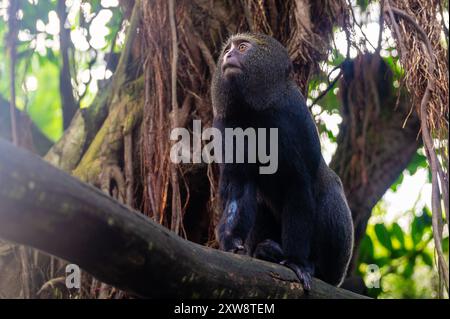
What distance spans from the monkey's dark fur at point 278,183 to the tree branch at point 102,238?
4.20ft

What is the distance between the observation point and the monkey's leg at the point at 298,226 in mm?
4590

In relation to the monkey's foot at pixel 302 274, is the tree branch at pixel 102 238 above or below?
above

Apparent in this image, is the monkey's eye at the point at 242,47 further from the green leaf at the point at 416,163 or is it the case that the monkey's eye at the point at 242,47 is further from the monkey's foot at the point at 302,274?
the green leaf at the point at 416,163

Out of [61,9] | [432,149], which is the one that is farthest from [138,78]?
[432,149]

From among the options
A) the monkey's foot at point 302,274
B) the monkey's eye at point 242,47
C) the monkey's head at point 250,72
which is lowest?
the monkey's foot at point 302,274

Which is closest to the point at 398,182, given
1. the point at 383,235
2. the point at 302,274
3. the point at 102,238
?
the point at 383,235

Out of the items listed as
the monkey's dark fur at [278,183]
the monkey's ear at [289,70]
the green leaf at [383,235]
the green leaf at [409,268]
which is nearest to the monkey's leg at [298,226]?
the monkey's dark fur at [278,183]

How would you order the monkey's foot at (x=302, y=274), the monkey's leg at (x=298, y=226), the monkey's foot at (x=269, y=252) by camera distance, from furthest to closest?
the monkey's foot at (x=269, y=252), the monkey's leg at (x=298, y=226), the monkey's foot at (x=302, y=274)

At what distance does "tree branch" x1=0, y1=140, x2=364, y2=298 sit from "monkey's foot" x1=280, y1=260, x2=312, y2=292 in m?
0.66

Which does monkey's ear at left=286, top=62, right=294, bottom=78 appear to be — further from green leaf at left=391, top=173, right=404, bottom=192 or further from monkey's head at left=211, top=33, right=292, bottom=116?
green leaf at left=391, top=173, right=404, bottom=192

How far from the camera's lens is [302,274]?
4180 mm

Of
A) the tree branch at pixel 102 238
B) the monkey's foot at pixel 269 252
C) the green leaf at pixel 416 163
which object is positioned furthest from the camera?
the green leaf at pixel 416 163

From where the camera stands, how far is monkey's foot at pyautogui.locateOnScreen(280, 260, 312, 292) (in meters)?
4.10

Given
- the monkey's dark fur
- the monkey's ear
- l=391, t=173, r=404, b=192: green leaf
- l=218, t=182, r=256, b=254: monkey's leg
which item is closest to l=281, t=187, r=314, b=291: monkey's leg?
the monkey's dark fur
